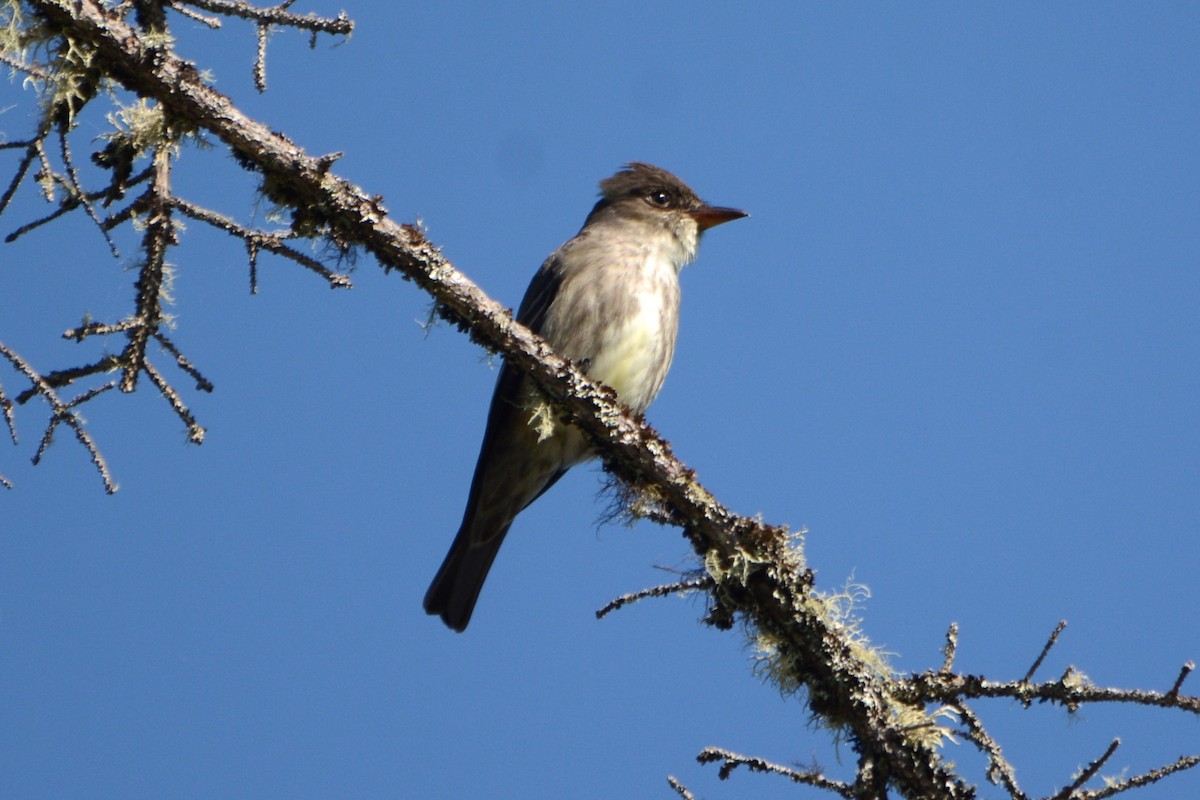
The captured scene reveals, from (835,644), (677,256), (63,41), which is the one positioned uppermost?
(677,256)

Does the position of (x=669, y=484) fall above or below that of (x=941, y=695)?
above

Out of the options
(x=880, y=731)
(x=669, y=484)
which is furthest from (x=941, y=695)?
(x=669, y=484)

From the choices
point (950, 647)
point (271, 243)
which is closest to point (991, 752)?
point (950, 647)

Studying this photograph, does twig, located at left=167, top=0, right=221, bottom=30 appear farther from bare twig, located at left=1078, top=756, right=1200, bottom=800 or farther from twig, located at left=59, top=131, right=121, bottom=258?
bare twig, located at left=1078, top=756, right=1200, bottom=800

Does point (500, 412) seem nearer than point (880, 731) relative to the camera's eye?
No

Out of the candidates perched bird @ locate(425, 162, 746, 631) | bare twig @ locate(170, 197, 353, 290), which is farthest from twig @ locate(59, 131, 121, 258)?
perched bird @ locate(425, 162, 746, 631)

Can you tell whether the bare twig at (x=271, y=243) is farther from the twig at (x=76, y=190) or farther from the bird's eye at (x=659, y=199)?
the bird's eye at (x=659, y=199)

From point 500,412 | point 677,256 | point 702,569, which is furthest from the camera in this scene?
point 677,256

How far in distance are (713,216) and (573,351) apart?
139 centimetres

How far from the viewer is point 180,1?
143 inches

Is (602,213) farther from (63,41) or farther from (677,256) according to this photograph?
(63,41)

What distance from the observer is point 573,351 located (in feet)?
19.2

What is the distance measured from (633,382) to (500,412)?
0.62 m

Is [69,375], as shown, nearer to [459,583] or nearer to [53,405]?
[53,405]
